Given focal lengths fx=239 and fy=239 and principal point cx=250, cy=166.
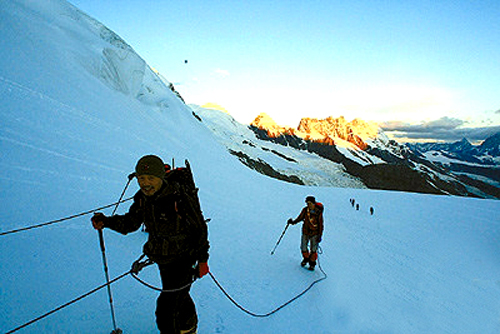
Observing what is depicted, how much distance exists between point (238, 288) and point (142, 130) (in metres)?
12.7

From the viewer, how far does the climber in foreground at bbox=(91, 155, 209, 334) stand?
247cm

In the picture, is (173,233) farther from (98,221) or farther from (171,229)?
(98,221)

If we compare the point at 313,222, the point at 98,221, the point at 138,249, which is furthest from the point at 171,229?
the point at 313,222

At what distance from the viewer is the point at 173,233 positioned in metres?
2.49

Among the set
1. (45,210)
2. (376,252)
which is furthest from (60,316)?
(376,252)

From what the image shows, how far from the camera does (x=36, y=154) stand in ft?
20.2

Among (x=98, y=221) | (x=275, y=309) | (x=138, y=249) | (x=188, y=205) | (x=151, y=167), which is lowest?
(x=275, y=309)

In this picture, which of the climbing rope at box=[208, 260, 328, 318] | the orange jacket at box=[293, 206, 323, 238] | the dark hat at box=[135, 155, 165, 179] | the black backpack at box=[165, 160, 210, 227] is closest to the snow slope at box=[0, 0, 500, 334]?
the climbing rope at box=[208, 260, 328, 318]

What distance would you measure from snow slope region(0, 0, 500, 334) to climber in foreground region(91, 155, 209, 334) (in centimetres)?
83

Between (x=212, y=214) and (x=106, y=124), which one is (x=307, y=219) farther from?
(x=106, y=124)

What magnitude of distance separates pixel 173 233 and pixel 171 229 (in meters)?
0.05

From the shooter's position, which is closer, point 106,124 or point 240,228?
point 240,228

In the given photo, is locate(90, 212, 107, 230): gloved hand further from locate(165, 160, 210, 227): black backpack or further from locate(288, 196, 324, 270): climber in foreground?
locate(288, 196, 324, 270): climber in foreground

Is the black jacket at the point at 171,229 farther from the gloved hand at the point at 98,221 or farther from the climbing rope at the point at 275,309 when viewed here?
the climbing rope at the point at 275,309
